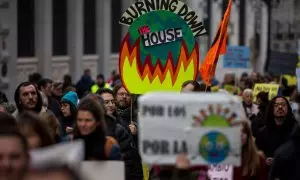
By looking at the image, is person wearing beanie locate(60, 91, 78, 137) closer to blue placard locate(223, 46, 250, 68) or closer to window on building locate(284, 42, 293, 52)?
blue placard locate(223, 46, 250, 68)

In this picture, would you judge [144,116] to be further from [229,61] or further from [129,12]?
[229,61]

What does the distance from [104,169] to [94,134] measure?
0.68 metres

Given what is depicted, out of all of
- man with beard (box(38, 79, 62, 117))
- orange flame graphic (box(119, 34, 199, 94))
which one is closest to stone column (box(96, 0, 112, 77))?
man with beard (box(38, 79, 62, 117))

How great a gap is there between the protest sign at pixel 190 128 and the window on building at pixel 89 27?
28.9 metres

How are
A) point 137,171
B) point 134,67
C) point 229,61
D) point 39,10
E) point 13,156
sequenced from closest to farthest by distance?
point 13,156, point 137,171, point 134,67, point 229,61, point 39,10

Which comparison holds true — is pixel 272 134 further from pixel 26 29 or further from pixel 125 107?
pixel 26 29

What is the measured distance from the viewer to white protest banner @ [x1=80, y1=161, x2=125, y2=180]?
22.4 ft

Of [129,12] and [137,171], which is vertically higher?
[129,12]

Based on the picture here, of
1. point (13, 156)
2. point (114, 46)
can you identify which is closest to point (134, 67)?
point (13, 156)

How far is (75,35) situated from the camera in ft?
108

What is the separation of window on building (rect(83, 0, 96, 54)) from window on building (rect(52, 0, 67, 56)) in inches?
76.6

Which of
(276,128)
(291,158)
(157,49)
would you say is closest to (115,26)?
(157,49)

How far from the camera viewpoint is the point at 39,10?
30.0 metres

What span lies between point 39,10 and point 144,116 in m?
24.1
